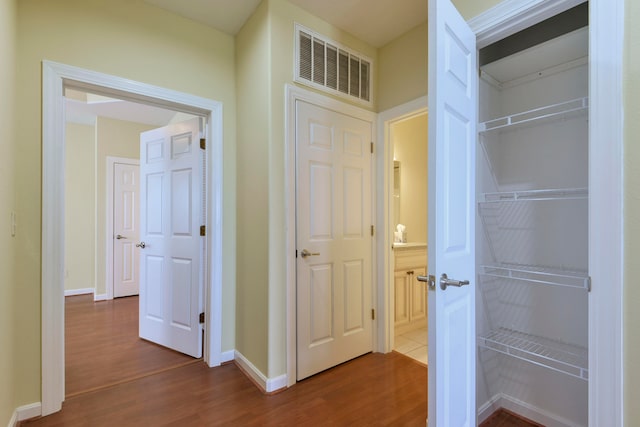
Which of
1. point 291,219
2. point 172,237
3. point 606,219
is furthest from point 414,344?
point 172,237

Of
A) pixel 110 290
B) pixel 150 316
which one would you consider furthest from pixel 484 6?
pixel 110 290

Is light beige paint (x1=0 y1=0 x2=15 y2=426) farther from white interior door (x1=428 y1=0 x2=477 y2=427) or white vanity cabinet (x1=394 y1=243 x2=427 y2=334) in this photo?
white vanity cabinet (x1=394 y1=243 x2=427 y2=334)

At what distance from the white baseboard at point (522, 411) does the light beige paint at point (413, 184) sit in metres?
2.11

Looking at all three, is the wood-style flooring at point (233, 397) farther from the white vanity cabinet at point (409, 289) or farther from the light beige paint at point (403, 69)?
the light beige paint at point (403, 69)

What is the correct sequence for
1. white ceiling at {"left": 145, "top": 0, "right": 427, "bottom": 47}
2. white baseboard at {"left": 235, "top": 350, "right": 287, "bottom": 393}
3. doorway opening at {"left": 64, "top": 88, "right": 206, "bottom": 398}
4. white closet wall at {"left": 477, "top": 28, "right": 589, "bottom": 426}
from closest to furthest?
white closet wall at {"left": 477, "top": 28, "right": 589, "bottom": 426} → white baseboard at {"left": 235, "top": 350, "right": 287, "bottom": 393} → white ceiling at {"left": 145, "top": 0, "right": 427, "bottom": 47} → doorway opening at {"left": 64, "top": 88, "right": 206, "bottom": 398}

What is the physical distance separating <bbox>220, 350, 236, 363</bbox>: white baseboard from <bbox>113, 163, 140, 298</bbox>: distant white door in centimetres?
315

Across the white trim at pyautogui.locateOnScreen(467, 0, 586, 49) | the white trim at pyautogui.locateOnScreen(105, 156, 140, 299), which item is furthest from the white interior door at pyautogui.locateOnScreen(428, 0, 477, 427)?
the white trim at pyautogui.locateOnScreen(105, 156, 140, 299)

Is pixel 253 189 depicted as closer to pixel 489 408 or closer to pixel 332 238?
pixel 332 238

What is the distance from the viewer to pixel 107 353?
262 cm

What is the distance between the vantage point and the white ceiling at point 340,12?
2135mm

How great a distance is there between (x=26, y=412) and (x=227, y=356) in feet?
4.02

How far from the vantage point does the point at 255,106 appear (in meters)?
2.24

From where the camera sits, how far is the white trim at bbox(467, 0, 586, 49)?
1248mm

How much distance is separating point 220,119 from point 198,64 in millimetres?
462
